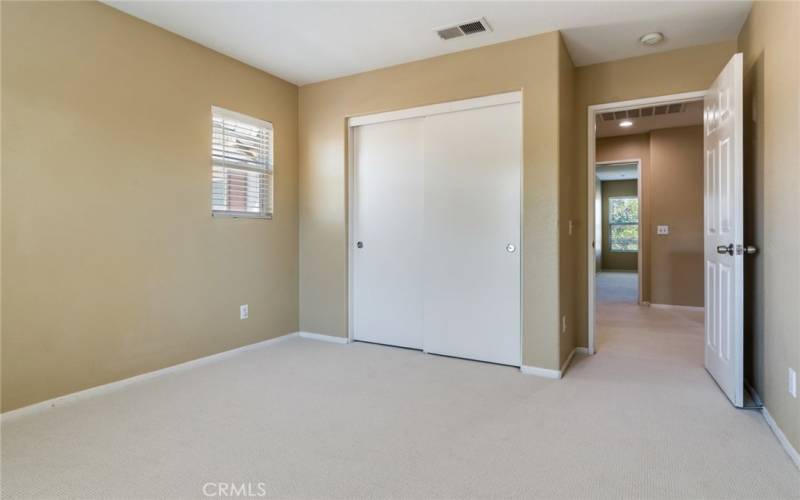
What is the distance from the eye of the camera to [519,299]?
10.5 feet

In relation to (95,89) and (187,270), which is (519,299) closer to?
(187,270)

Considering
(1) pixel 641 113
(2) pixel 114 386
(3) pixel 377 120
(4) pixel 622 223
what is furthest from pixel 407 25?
(4) pixel 622 223

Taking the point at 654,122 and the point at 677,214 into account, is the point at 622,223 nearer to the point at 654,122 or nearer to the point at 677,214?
the point at 677,214

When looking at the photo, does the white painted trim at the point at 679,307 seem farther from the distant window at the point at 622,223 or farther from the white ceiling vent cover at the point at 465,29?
the distant window at the point at 622,223

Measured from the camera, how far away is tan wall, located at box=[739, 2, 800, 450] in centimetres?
192

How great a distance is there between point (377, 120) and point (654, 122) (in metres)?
4.00

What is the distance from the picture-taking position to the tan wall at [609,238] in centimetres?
1190

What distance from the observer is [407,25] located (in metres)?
2.92

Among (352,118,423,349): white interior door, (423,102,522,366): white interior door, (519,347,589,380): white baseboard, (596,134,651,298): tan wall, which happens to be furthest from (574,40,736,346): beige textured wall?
(596,134,651,298): tan wall

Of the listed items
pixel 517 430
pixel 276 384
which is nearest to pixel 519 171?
pixel 517 430

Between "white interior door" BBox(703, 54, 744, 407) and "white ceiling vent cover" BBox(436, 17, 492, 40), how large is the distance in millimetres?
1493

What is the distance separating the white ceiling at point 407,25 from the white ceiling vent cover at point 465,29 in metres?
0.05

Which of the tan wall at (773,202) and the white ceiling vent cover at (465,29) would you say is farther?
the white ceiling vent cover at (465,29)

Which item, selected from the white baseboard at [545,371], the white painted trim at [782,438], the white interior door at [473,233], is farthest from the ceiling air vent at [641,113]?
the white painted trim at [782,438]
